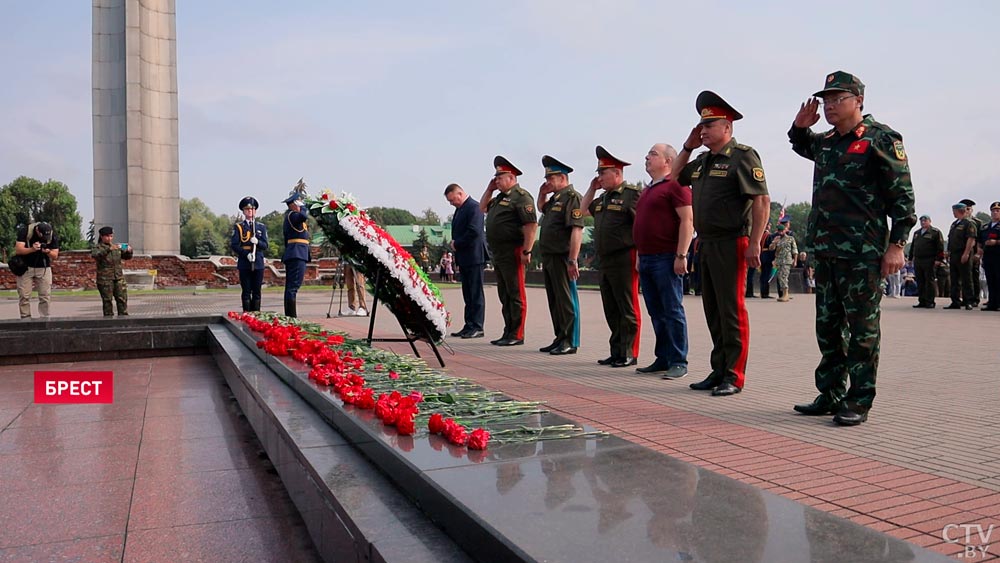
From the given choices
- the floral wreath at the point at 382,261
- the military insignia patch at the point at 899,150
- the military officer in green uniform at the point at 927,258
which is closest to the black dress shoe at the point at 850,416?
the military insignia patch at the point at 899,150

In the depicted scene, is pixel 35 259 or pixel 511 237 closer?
pixel 511 237

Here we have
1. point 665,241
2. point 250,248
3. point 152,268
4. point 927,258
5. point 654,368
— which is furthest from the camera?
point 152,268

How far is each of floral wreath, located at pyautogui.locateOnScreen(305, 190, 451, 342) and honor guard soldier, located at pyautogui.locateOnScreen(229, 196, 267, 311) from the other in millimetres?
5457

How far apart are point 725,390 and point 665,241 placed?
1533 millimetres

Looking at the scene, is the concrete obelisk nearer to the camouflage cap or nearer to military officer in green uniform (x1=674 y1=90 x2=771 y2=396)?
military officer in green uniform (x1=674 y1=90 x2=771 y2=396)

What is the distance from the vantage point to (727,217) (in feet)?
17.6

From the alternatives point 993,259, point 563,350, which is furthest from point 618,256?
point 993,259

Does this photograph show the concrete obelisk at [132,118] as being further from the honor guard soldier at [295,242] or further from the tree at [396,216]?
the tree at [396,216]

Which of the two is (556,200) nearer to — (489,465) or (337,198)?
(337,198)

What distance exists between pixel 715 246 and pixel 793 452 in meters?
2.16

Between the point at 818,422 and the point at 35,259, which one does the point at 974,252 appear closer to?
the point at 818,422

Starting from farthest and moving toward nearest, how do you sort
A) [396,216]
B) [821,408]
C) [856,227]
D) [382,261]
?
[396,216]
[382,261]
[821,408]
[856,227]

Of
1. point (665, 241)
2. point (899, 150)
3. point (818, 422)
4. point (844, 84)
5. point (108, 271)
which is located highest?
point (844, 84)

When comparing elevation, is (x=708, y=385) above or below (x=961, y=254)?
below
